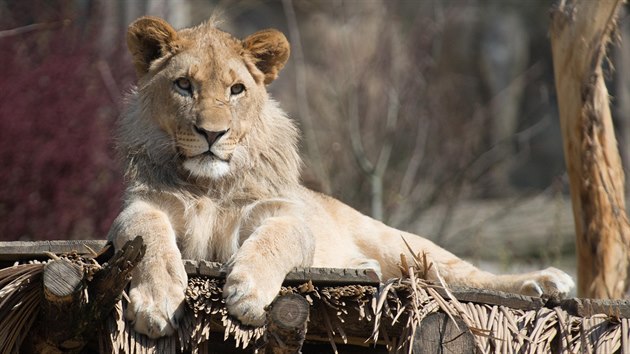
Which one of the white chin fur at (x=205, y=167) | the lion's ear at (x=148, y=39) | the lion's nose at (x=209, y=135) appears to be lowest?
the white chin fur at (x=205, y=167)

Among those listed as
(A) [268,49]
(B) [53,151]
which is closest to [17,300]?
(A) [268,49]

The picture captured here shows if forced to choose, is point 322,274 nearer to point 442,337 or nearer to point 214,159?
point 442,337

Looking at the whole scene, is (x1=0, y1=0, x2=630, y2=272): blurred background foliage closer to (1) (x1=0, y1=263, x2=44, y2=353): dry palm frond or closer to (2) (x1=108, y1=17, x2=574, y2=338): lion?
(2) (x1=108, y1=17, x2=574, y2=338): lion

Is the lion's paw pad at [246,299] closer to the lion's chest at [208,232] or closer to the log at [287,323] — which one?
the log at [287,323]

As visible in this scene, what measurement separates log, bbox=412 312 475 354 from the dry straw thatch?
3cm

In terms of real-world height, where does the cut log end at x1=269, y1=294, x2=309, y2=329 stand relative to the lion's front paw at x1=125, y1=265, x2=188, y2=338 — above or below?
above

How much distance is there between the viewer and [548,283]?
5594 mm

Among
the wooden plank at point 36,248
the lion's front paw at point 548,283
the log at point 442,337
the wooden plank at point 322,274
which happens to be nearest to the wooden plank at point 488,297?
the log at point 442,337

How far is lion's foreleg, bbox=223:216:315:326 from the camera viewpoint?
4.34 metres

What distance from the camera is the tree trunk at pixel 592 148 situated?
6.95 metres

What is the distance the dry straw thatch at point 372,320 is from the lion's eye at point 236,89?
120cm

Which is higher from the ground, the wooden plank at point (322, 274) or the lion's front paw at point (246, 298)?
the wooden plank at point (322, 274)

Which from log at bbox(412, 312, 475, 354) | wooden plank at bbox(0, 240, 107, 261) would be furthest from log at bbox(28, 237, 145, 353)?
log at bbox(412, 312, 475, 354)

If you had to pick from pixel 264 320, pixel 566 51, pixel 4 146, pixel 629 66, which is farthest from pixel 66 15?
pixel 629 66
